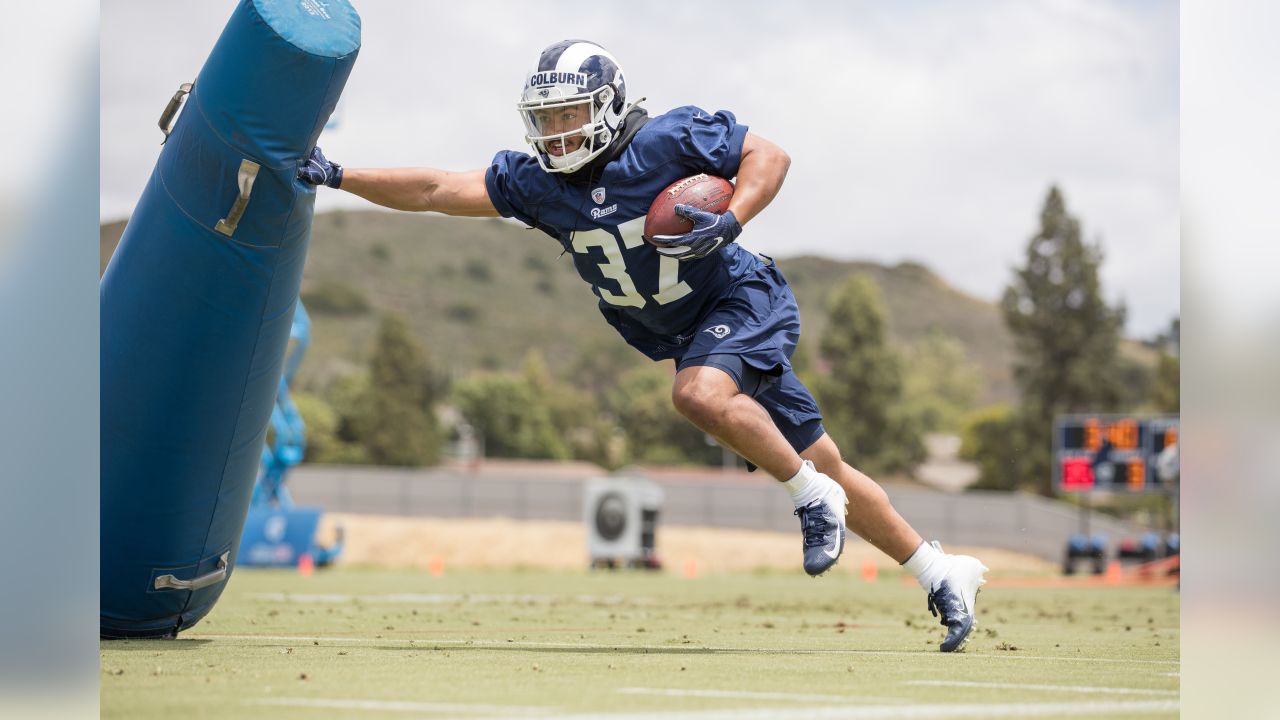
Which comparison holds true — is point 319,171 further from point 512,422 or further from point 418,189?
point 512,422

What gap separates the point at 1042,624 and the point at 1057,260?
55021mm

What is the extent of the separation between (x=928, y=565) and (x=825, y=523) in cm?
58

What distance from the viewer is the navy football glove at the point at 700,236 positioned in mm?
4895

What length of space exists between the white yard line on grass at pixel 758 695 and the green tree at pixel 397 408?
63.4 m

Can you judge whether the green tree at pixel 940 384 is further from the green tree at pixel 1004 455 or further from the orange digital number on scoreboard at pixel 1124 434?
the orange digital number on scoreboard at pixel 1124 434

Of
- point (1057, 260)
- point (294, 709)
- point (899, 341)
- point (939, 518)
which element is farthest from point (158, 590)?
point (899, 341)

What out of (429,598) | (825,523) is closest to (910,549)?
(825,523)

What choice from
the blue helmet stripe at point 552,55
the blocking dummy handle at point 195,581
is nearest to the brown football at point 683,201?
the blue helmet stripe at point 552,55

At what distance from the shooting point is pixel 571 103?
5.11 meters

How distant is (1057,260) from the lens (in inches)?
2372

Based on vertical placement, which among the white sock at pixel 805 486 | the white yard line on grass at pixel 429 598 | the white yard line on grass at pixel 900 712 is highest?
the white sock at pixel 805 486

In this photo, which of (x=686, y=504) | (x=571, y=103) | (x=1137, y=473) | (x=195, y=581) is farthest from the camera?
(x=686, y=504)

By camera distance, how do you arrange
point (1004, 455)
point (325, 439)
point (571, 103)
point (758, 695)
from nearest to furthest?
→ point (758, 695), point (571, 103), point (1004, 455), point (325, 439)
